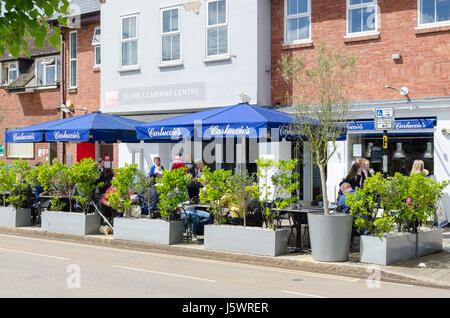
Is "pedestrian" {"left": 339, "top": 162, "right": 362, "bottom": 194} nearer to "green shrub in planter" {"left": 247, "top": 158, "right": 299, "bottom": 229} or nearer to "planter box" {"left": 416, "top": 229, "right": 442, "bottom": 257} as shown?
"planter box" {"left": 416, "top": 229, "right": 442, "bottom": 257}

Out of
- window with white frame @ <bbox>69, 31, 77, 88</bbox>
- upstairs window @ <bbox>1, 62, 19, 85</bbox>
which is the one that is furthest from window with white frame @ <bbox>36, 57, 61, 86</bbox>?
upstairs window @ <bbox>1, 62, 19, 85</bbox>

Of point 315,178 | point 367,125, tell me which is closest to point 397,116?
point 367,125

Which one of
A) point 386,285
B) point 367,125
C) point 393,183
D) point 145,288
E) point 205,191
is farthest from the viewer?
point 367,125

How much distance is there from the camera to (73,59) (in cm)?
2328

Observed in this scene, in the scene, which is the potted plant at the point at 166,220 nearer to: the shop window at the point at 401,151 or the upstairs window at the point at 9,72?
the shop window at the point at 401,151

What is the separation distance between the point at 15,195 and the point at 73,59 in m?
9.93

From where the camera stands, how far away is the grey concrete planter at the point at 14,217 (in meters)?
14.6

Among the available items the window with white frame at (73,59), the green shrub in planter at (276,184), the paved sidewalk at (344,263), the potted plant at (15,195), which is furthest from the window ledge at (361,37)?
the window with white frame at (73,59)

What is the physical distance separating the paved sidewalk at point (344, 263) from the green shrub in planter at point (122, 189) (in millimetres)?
749

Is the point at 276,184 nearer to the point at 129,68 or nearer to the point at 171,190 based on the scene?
the point at 171,190

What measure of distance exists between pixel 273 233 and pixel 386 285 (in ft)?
8.18

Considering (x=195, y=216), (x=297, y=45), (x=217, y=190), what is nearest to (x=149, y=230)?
(x=195, y=216)

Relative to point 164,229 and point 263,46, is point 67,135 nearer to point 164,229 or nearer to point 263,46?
point 164,229

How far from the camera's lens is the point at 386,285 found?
8.21 metres
